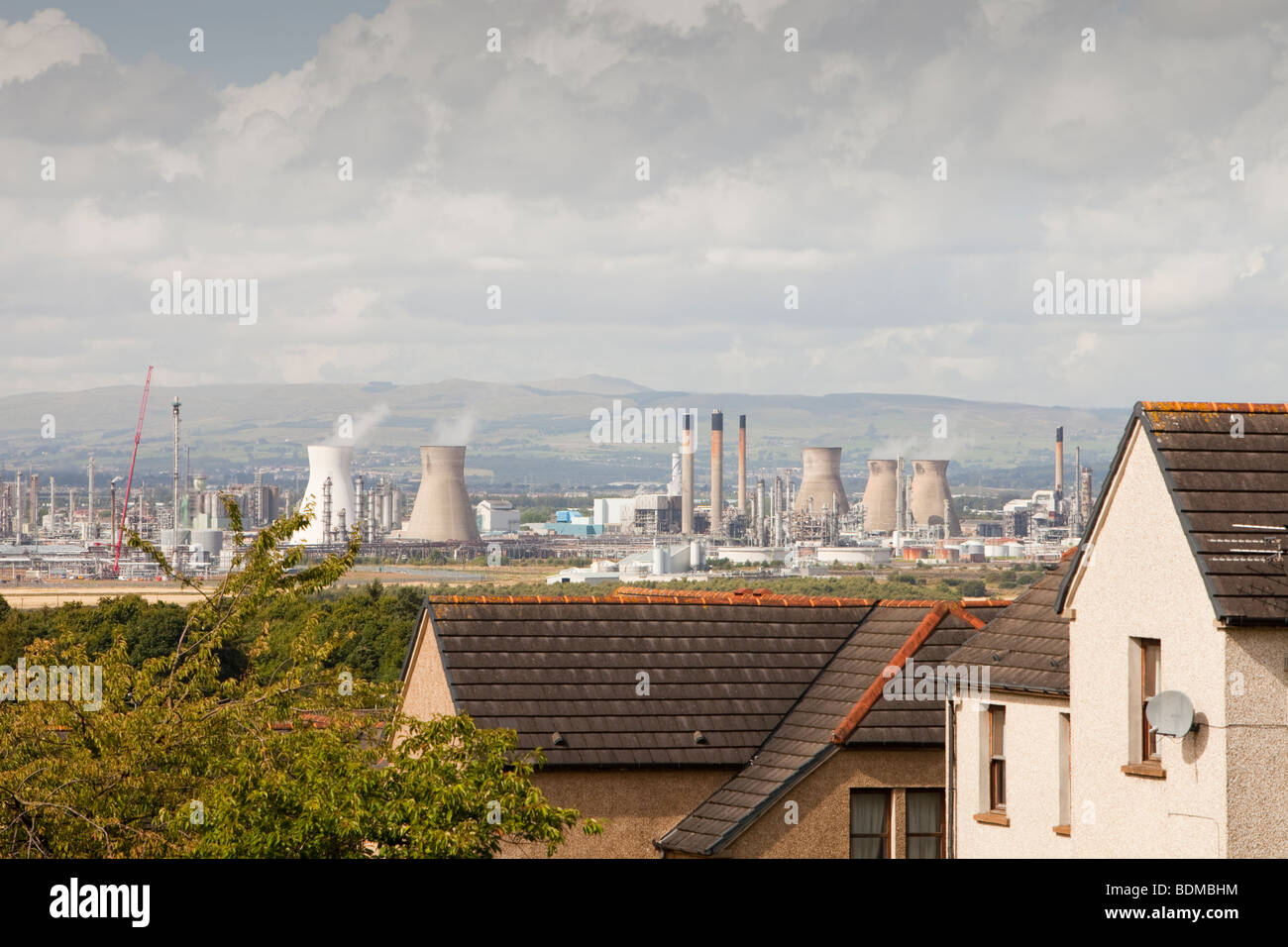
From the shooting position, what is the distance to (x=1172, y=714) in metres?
9.10

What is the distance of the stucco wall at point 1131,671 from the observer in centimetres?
916

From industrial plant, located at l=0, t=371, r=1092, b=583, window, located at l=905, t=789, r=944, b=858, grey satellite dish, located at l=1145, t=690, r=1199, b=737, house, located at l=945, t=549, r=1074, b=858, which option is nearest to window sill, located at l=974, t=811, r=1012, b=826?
house, located at l=945, t=549, r=1074, b=858

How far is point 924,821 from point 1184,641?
551 centimetres

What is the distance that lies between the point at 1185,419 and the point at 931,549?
561ft

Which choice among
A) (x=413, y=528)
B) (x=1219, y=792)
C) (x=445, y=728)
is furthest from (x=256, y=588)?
(x=413, y=528)

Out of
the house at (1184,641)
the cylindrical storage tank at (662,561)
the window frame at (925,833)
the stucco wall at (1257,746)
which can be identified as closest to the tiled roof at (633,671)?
the window frame at (925,833)

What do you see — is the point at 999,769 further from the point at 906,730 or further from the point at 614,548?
the point at 614,548

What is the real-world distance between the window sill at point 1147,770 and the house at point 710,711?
4.45 meters

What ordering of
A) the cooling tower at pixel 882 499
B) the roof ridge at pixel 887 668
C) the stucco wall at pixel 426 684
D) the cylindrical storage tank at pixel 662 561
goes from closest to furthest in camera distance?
the roof ridge at pixel 887 668
the stucco wall at pixel 426 684
the cylindrical storage tank at pixel 662 561
the cooling tower at pixel 882 499

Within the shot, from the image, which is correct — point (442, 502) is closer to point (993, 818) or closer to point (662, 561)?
point (662, 561)

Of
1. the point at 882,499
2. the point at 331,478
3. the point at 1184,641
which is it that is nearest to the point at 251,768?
the point at 1184,641

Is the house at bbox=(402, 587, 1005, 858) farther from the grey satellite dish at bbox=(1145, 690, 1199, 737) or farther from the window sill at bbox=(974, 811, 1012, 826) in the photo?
the grey satellite dish at bbox=(1145, 690, 1199, 737)

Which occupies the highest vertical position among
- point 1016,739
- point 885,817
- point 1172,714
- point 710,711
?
point 1172,714

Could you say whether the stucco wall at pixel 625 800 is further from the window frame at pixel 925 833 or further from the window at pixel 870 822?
the window frame at pixel 925 833
